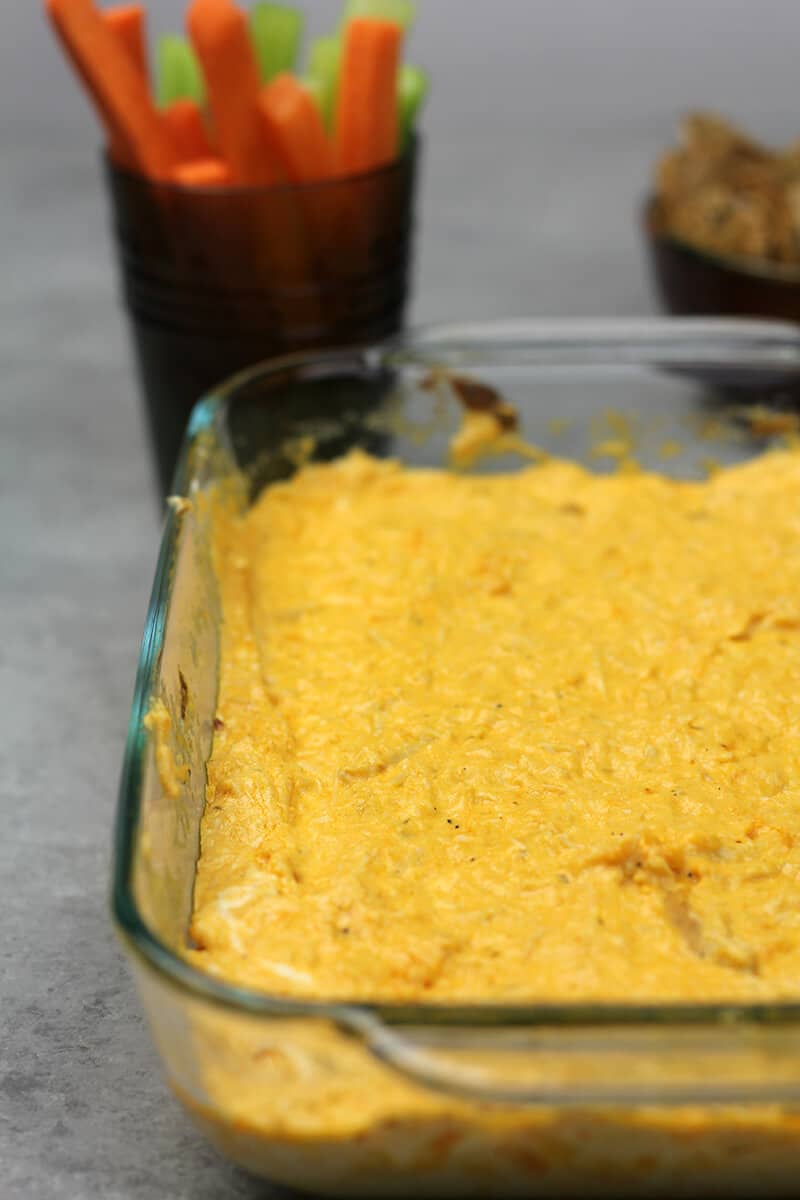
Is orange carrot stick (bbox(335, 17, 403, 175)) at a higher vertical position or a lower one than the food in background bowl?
higher

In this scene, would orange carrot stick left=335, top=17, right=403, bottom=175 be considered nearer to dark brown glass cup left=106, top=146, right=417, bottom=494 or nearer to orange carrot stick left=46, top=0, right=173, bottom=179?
dark brown glass cup left=106, top=146, right=417, bottom=494

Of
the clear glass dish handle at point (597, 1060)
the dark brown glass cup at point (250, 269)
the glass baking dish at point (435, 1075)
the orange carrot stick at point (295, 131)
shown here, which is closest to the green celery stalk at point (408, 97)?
the dark brown glass cup at point (250, 269)

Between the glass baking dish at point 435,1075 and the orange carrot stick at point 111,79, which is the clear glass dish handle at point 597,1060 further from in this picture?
the orange carrot stick at point 111,79

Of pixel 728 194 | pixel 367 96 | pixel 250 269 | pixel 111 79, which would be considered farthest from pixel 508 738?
pixel 728 194

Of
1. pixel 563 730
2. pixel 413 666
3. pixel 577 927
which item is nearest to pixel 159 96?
pixel 413 666

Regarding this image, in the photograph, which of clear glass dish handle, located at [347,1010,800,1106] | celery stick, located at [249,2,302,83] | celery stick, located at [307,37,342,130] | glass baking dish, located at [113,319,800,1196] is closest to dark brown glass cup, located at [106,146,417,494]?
celery stick, located at [307,37,342,130]

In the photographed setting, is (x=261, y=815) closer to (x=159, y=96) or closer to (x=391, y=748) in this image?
(x=391, y=748)
